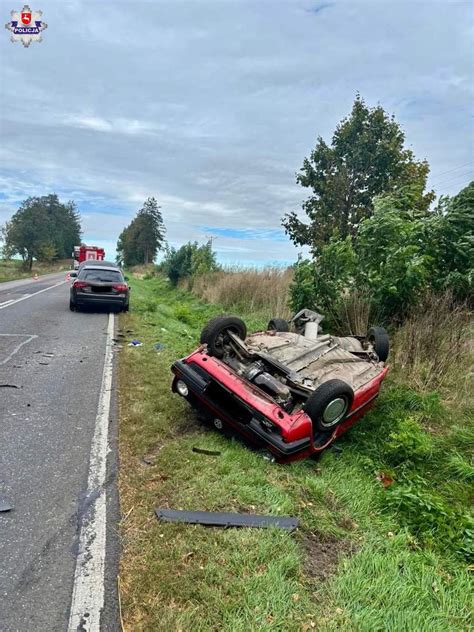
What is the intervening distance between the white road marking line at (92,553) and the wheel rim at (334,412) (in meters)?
2.05

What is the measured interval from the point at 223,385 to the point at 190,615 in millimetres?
2037

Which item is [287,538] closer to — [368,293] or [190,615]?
[190,615]

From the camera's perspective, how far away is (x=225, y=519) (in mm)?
3023

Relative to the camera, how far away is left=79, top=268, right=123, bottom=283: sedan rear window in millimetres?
12617

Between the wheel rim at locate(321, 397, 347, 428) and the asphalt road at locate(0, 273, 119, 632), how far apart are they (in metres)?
1.97

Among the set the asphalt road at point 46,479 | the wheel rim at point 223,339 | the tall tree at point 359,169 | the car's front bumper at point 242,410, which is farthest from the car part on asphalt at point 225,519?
the tall tree at point 359,169

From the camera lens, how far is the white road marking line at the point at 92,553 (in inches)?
86.9

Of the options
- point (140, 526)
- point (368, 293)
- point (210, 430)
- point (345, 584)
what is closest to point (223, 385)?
point (210, 430)

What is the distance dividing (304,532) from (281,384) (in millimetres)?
1421

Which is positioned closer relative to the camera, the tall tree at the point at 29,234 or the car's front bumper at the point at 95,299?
the car's front bumper at the point at 95,299

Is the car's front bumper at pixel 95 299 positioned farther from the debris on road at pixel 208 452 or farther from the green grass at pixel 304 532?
the debris on road at pixel 208 452

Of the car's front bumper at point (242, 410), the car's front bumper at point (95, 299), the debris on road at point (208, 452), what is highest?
the car's front bumper at point (95, 299)

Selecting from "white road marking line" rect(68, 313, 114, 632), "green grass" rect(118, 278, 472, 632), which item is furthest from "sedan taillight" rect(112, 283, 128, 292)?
"white road marking line" rect(68, 313, 114, 632)

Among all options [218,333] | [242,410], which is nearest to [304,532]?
[242,410]
